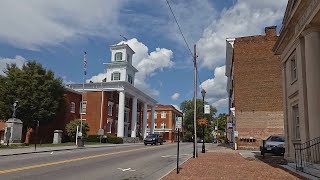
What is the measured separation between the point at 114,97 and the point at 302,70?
5061cm

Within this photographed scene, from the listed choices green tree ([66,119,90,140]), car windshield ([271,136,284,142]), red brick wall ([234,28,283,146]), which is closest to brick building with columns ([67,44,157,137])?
green tree ([66,119,90,140])

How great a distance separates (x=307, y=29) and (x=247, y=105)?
25692mm

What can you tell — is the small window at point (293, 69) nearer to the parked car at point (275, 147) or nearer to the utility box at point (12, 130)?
the parked car at point (275, 147)

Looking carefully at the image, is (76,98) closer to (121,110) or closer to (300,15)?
(121,110)

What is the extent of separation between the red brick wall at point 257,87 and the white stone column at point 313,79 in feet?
80.5

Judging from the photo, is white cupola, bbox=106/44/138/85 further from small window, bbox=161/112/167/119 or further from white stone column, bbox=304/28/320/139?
white stone column, bbox=304/28/320/139

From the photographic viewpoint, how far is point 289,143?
65.3ft

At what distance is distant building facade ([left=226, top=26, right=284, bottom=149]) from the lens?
129 feet

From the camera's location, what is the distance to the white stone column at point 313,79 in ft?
49.1

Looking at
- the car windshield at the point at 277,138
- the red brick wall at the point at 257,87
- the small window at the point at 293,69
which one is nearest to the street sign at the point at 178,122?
the small window at the point at 293,69

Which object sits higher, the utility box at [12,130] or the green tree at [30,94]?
the green tree at [30,94]

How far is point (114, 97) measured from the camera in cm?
6494

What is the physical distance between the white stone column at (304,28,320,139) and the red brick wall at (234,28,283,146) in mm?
24545

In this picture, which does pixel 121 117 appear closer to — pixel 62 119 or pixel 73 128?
pixel 62 119
